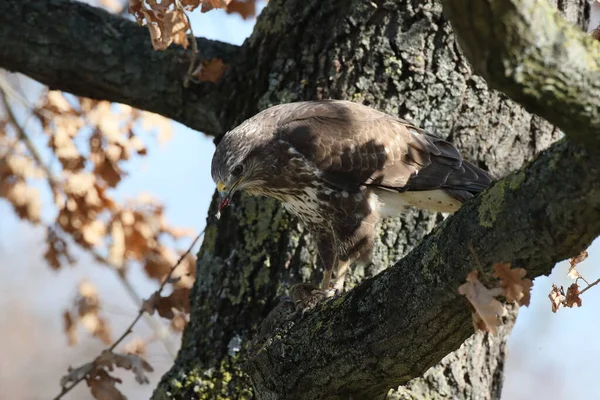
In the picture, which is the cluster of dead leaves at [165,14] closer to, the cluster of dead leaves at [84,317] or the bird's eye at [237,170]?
the bird's eye at [237,170]

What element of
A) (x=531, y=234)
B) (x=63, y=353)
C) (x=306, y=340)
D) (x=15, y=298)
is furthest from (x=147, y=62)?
(x=15, y=298)

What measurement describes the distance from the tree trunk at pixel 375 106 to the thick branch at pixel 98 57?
2.22 ft

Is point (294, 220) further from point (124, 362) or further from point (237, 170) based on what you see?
point (124, 362)

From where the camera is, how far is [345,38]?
5.06m

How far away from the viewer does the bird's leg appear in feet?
15.7

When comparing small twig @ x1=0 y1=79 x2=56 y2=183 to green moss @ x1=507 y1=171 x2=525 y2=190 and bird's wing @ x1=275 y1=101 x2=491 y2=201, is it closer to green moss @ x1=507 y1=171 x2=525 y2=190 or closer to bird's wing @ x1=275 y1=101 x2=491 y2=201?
bird's wing @ x1=275 y1=101 x2=491 y2=201

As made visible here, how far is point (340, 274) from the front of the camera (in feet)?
15.9

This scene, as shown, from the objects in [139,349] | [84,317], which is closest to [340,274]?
[139,349]

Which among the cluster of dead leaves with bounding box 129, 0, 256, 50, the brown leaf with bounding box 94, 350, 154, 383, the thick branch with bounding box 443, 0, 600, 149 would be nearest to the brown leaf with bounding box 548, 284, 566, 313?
the thick branch with bounding box 443, 0, 600, 149

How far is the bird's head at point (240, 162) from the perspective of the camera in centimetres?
490

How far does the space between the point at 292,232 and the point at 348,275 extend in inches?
16.3

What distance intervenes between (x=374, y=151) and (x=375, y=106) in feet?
1.05

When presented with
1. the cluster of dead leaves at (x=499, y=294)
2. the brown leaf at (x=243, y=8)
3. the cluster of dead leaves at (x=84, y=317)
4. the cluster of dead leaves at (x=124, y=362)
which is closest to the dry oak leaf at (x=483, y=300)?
the cluster of dead leaves at (x=499, y=294)

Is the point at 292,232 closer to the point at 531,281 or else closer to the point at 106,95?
the point at 106,95
